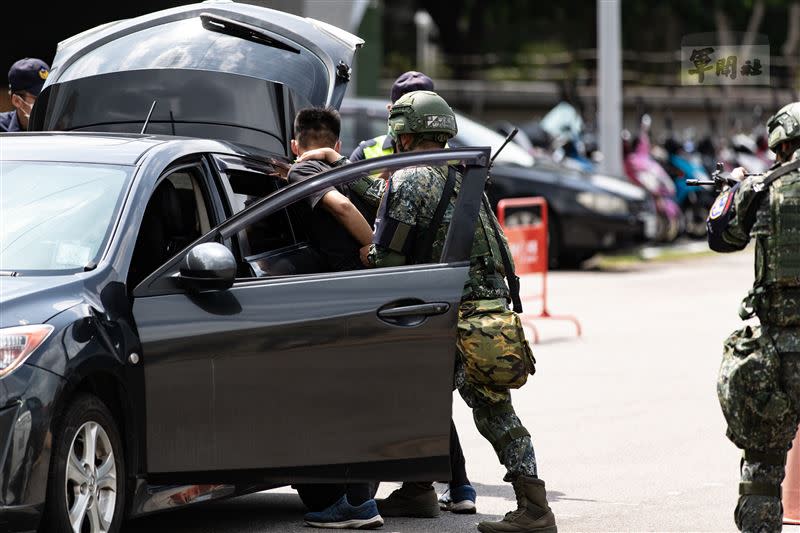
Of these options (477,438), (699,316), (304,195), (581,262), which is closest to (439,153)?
(304,195)

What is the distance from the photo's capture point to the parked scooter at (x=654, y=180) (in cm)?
2275

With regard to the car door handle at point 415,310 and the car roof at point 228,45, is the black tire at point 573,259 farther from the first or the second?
the car door handle at point 415,310

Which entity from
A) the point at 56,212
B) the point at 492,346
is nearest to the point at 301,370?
the point at 492,346

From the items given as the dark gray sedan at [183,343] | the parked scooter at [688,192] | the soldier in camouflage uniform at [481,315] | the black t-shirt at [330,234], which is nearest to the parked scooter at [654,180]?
the parked scooter at [688,192]

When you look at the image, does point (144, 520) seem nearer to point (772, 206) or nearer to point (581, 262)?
point (772, 206)

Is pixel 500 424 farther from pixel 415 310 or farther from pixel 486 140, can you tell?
pixel 486 140

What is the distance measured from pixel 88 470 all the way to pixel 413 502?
1866 millimetres

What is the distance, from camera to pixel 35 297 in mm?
5492

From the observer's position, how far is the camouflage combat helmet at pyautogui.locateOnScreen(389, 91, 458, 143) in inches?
261

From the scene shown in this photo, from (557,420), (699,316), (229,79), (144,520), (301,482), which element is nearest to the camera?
(301,482)

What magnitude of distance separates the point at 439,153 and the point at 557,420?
3892mm

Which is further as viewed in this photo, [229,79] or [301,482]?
[229,79]

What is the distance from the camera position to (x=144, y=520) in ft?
22.7

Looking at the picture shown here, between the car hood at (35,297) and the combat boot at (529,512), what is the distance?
197 centimetres
